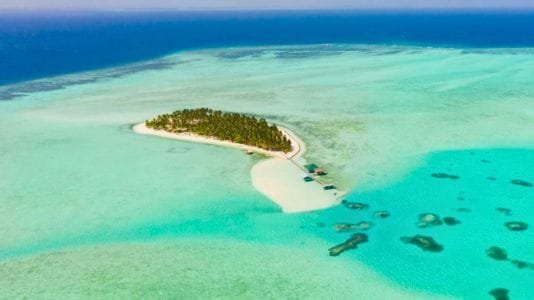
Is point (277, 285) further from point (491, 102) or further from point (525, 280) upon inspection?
point (491, 102)

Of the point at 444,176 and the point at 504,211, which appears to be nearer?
the point at 504,211

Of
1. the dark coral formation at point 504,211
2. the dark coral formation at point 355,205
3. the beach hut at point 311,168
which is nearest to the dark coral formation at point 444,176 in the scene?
the dark coral formation at point 504,211

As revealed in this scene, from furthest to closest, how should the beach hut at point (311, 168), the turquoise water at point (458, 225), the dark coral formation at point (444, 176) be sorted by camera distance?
the beach hut at point (311, 168), the dark coral formation at point (444, 176), the turquoise water at point (458, 225)

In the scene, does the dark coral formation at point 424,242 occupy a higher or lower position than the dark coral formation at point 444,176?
lower

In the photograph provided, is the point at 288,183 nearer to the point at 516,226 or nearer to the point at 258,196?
the point at 258,196

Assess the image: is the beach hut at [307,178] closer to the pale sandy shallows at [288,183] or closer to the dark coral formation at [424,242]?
the pale sandy shallows at [288,183]

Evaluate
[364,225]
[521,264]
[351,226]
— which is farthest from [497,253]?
[351,226]

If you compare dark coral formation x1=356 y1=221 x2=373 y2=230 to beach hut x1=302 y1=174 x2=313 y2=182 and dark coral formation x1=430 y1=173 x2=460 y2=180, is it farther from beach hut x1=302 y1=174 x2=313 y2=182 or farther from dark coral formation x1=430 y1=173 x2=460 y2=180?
dark coral formation x1=430 y1=173 x2=460 y2=180
